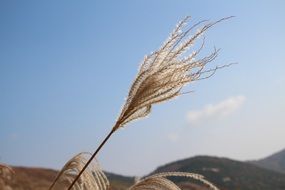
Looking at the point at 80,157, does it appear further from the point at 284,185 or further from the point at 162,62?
the point at 284,185

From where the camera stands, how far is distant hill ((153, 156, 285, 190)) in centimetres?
10712

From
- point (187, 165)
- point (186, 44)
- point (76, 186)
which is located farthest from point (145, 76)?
point (187, 165)

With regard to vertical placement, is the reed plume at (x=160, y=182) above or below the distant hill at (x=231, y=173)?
above

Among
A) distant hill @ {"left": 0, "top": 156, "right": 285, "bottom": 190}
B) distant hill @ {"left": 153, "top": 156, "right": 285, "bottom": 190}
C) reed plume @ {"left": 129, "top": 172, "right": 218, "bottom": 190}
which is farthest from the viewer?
distant hill @ {"left": 153, "top": 156, "right": 285, "bottom": 190}

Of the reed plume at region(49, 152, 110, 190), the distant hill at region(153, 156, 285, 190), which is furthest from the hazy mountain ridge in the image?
the reed plume at region(49, 152, 110, 190)

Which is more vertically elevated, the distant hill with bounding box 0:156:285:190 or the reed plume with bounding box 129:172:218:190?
the reed plume with bounding box 129:172:218:190

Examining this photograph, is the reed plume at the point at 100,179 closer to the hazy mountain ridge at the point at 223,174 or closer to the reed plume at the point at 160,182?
the reed plume at the point at 160,182

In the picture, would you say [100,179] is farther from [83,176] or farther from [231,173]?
[231,173]

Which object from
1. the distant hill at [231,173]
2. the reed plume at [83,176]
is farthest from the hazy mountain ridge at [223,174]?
the reed plume at [83,176]

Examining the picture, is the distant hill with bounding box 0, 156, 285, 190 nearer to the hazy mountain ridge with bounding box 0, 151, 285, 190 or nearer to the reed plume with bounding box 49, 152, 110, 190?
the hazy mountain ridge with bounding box 0, 151, 285, 190

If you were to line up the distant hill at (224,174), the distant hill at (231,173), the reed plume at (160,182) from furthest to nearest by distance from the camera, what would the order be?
the distant hill at (231,173), the distant hill at (224,174), the reed plume at (160,182)

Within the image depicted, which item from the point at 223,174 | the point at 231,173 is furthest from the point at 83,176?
the point at 231,173

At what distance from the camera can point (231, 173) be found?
396 ft

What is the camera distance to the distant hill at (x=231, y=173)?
351 ft
